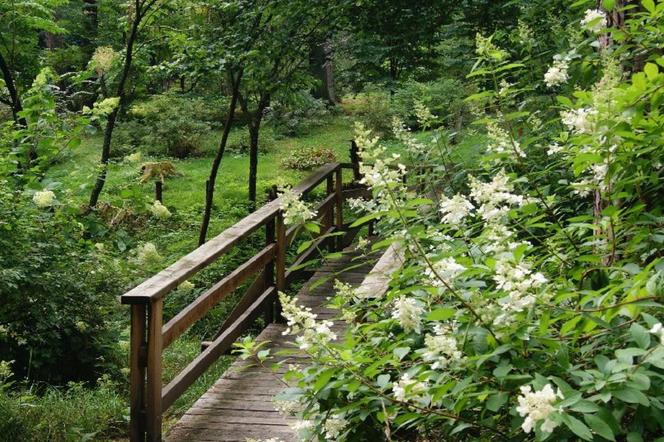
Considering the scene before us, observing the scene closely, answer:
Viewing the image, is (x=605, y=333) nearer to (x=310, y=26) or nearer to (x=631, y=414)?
(x=631, y=414)

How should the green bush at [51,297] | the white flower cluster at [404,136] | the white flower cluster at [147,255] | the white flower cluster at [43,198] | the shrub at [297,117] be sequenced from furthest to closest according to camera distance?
the shrub at [297,117]
the white flower cluster at [147,255]
the white flower cluster at [43,198]
the green bush at [51,297]
the white flower cluster at [404,136]

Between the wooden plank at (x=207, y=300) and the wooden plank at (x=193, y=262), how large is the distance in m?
0.23

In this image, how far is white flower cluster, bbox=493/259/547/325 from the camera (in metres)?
1.76

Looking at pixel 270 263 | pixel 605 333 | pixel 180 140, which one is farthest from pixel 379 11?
pixel 180 140

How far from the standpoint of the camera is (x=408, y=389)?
1.94 meters

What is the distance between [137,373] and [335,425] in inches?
82.3

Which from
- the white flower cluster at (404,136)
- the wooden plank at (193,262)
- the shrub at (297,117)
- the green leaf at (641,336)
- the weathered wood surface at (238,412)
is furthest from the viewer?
the shrub at (297,117)

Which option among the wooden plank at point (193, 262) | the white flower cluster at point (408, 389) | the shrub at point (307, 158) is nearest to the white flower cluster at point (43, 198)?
the wooden plank at point (193, 262)

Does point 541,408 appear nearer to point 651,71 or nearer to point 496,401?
point 496,401

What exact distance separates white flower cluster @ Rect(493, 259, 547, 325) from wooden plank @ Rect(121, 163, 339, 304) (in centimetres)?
256

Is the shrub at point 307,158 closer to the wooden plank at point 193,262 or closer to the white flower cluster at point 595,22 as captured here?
the wooden plank at point 193,262

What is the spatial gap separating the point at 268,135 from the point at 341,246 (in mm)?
11487

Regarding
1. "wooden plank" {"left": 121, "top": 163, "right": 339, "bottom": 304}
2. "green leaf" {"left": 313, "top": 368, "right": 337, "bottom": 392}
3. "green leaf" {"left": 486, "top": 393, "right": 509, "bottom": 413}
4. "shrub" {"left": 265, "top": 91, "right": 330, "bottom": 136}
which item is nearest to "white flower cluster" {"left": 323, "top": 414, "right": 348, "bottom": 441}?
"green leaf" {"left": 313, "top": 368, "right": 337, "bottom": 392}

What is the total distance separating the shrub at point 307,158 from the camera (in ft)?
55.5
